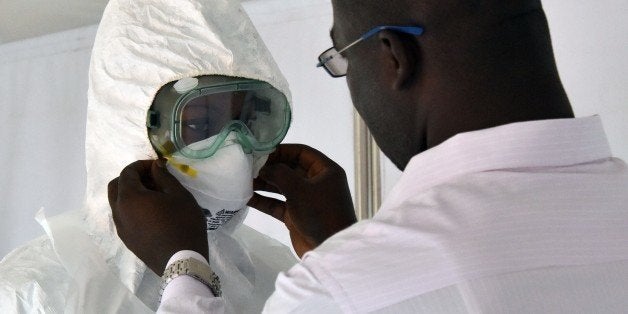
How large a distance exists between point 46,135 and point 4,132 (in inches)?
7.4

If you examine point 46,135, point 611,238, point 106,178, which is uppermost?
point 46,135

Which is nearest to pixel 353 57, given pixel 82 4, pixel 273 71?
pixel 273 71

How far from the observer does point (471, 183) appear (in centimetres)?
65

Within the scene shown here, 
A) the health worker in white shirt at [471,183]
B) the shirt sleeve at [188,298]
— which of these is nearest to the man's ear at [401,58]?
the health worker in white shirt at [471,183]

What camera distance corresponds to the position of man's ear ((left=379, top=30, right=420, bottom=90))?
724 millimetres

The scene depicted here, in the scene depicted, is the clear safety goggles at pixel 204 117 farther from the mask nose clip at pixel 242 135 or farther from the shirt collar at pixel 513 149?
the shirt collar at pixel 513 149

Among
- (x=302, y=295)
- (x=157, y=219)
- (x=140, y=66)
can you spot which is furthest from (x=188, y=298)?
(x=140, y=66)

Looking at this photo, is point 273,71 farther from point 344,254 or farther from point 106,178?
point 344,254

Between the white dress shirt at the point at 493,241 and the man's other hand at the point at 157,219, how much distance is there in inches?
18.1

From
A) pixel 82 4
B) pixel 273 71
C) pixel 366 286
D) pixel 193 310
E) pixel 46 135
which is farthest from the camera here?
pixel 46 135

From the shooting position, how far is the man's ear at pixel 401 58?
72 centimetres

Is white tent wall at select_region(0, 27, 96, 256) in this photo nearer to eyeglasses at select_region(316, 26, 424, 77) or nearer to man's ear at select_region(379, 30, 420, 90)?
eyeglasses at select_region(316, 26, 424, 77)

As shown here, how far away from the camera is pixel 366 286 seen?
599mm

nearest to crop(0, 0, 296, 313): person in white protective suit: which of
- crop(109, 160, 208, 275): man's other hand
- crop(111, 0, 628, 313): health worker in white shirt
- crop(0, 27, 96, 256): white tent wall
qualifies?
crop(109, 160, 208, 275): man's other hand
